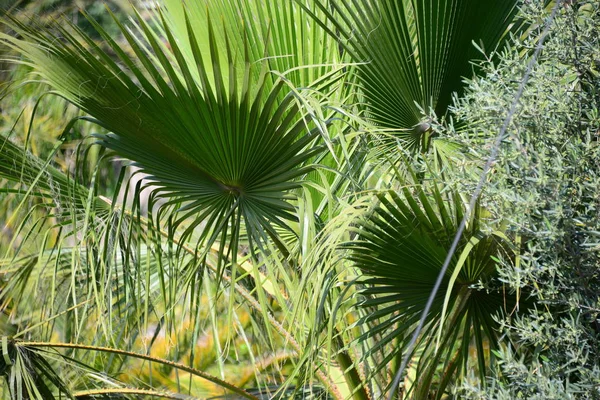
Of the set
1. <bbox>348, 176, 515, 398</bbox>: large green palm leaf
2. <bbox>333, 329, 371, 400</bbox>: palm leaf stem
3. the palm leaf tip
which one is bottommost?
<bbox>333, 329, 371, 400</bbox>: palm leaf stem

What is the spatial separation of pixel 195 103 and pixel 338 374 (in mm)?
1283

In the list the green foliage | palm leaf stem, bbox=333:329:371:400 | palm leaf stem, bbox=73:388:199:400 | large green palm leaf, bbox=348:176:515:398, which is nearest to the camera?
the green foliage

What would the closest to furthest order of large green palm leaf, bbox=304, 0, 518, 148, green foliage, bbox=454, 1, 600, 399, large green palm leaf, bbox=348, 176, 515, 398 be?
green foliage, bbox=454, 1, 600, 399 < large green palm leaf, bbox=348, 176, 515, 398 < large green palm leaf, bbox=304, 0, 518, 148

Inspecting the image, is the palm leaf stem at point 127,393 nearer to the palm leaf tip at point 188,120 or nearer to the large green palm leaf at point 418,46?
the palm leaf tip at point 188,120

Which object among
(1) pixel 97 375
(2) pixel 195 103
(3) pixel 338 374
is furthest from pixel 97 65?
(3) pixel 338 374

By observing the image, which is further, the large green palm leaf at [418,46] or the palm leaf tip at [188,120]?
the large green palm leaf at [418,46]

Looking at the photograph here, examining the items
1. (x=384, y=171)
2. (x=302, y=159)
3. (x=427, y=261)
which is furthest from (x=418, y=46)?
(x=427, y=261)

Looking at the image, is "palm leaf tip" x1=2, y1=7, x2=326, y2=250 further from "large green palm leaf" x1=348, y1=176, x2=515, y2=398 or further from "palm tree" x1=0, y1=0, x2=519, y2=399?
"large green palm leaf" x1=348, y1=176, x2=515, y2=398

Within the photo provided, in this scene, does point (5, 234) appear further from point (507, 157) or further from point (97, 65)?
point (507, 157)

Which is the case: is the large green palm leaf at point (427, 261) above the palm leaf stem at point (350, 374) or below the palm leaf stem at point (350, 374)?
above

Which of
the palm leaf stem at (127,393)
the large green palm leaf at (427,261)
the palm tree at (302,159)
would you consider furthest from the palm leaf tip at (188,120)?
the palm leaf stem at (127,393)

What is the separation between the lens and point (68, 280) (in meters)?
3.29

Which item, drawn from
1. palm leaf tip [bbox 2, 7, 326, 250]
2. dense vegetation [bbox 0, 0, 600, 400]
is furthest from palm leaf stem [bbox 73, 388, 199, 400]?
palm leaf tip [bbox 2, 7, 326, 250]

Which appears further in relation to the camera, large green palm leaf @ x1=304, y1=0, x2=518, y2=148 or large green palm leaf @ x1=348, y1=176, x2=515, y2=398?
large green palm leaf @ x1=304, y1=0, x2=518, y2=148
